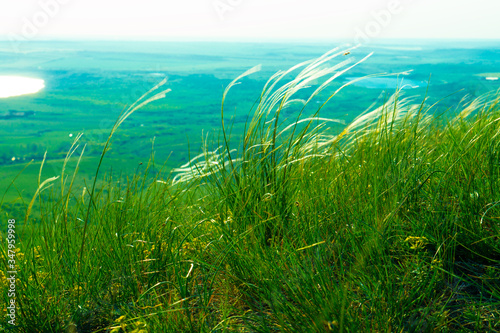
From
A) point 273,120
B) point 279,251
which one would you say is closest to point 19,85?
point 273,120

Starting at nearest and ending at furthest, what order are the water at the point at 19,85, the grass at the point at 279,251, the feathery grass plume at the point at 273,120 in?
1. the grass at the point at 279,251
2. the feathery grass plume at the point at 273,120
3. the water at the point at 19,85

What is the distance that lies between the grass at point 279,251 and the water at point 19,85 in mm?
96887

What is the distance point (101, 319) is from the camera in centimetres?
133

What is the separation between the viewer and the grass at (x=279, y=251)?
112cm

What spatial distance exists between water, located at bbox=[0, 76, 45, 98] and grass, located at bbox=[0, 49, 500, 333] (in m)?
96.9

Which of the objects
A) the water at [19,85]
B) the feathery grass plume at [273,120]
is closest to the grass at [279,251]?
the feathery grass plume at [273,120]

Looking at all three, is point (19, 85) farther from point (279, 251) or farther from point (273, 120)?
point (279, 251)

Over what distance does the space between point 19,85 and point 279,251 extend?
102 metres

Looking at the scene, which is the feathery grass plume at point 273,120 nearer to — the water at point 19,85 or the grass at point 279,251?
the grass at point 279,251

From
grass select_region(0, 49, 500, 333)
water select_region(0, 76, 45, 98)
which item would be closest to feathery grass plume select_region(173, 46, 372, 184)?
grass select_region(0, 49, 500, 333)

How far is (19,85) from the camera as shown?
87.1m

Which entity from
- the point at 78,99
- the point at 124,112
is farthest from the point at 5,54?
the point at 124,112

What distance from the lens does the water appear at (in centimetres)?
8444

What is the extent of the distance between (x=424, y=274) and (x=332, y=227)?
0.34 meters
